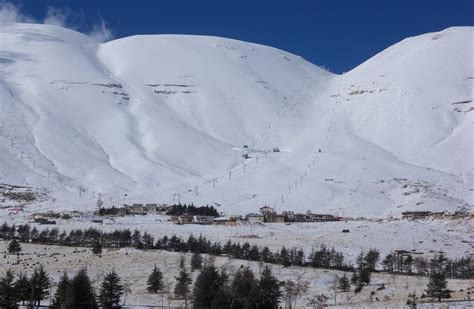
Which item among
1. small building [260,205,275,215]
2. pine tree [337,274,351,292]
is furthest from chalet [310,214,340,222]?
pine tree [337,274,351,292]

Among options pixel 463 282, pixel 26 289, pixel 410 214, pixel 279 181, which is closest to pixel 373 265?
pixel 463 282

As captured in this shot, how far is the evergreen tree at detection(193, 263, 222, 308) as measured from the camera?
53188 mm

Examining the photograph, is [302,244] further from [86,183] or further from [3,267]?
[86,183]

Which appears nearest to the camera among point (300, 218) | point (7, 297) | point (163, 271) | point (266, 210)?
point (7, 297)

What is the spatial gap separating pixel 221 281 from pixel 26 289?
17208mm

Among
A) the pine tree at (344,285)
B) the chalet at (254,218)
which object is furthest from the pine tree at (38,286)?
the chalet at (254,218)

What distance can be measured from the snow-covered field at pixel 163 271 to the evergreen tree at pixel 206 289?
682 centimetres

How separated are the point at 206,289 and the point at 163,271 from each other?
21.4 meters

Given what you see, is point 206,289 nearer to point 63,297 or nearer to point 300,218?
point 63,297

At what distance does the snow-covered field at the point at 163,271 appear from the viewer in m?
58.9

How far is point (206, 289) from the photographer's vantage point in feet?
177

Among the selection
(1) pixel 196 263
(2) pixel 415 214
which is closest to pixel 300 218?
(2) pixel 415 214

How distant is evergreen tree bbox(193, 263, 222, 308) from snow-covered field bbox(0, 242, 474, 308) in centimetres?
682

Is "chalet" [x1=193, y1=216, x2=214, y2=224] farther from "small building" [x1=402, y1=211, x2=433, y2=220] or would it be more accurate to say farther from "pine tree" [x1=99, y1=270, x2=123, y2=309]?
"pine tree" [x1=99, y1=270, x2=123, y2=309]
